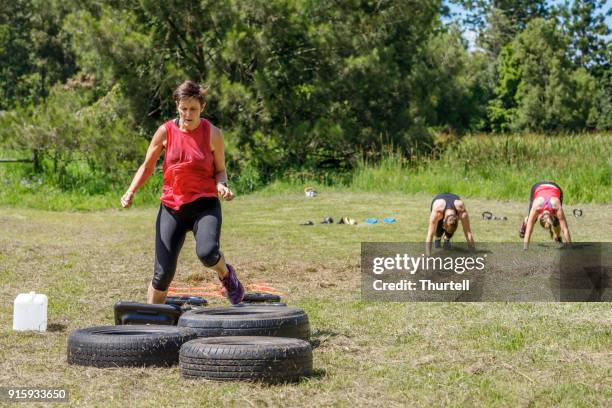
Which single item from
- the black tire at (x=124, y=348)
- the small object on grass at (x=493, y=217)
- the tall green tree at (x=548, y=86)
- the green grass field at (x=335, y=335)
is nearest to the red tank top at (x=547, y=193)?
the green grass field at (x=335, y=335)

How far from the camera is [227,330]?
237 inches

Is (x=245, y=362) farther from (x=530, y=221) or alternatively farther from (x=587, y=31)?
(x=587, y=31)

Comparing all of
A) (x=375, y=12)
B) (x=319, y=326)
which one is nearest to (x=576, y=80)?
(x=375, y=12)

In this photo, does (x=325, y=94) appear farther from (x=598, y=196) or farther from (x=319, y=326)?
(x=319, y=326)

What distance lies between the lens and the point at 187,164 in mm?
6516

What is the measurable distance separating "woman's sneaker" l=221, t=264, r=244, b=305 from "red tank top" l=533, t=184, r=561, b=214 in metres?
5.95

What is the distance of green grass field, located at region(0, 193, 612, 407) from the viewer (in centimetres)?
498

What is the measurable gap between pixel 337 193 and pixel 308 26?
5.04 meters

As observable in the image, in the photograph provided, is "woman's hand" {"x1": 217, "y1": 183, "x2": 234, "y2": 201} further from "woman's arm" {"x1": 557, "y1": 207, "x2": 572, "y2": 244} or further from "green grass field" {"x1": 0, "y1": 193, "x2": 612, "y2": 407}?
"woman's arm" {"x1": 557, "y1": 207, "x2": 572, "y2": 244}

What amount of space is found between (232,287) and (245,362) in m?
1.82

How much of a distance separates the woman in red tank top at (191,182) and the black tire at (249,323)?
0.47 m

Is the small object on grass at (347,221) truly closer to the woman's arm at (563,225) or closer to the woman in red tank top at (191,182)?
the woman's arm at (563,225)

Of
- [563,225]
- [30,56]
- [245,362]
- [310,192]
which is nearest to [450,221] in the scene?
[563,225]

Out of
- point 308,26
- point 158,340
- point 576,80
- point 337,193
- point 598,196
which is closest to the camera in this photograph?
point 158,340
